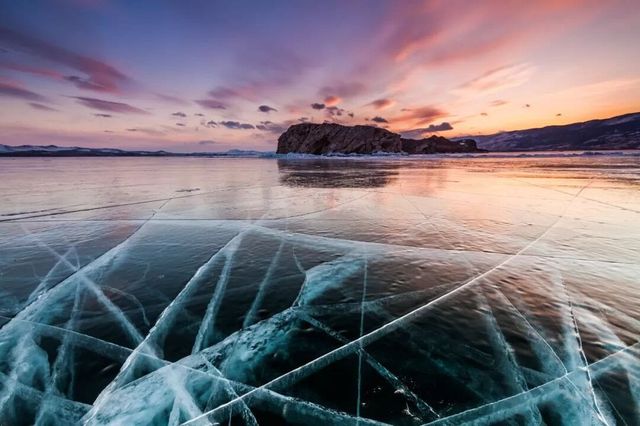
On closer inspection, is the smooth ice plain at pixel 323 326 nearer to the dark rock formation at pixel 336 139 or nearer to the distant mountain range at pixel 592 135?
the dark rock formation at pixel 336 139

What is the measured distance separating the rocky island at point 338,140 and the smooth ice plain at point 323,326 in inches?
4059

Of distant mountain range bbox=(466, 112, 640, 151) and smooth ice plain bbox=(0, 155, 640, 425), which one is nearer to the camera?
smooth ice plain bbox=(0, 155, 640, 425)

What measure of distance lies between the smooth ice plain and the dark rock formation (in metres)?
103

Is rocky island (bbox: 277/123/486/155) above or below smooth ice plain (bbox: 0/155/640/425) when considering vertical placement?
above

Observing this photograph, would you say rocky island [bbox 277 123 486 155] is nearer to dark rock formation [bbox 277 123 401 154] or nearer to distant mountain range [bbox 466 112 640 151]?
dark rock formation [bbox 277 123 401 154]

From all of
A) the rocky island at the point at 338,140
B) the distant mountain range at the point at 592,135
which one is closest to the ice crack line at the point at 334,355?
the rocky island at the point at 338,140

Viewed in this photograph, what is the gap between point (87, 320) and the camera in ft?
10.7

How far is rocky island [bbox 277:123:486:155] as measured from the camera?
10812cm

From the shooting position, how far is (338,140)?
114 m

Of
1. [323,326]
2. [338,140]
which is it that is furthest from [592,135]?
[323,326]

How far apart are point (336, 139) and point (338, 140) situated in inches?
41.8

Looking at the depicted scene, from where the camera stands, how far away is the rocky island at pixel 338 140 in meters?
108

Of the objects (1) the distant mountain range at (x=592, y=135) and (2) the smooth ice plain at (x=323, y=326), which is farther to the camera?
(1) the distant mountain range at (x=592, y=135)

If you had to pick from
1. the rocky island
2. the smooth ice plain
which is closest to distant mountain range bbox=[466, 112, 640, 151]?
the rocky island
